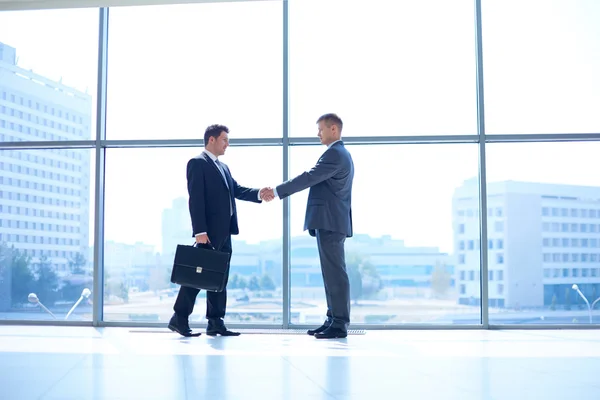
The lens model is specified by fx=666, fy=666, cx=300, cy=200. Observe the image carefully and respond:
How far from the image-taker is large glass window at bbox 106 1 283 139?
518 cm

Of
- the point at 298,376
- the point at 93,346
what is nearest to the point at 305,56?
the point at 93,346

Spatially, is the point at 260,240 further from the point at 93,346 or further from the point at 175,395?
the point at 175,395

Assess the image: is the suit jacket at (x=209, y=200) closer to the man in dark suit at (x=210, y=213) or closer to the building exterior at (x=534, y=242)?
the man in dark suit at (x=210, y=213)

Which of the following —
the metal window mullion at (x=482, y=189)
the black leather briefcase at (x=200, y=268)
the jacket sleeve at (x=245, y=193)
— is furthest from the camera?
the metal window mullion at (x=482, y=189)

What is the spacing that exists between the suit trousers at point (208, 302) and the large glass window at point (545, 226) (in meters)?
2.03

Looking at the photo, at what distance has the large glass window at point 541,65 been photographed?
16.6ft

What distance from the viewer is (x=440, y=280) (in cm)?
509

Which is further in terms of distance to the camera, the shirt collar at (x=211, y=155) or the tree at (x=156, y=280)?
the tree at (x=156, y=280)

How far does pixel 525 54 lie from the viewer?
512 centimetres

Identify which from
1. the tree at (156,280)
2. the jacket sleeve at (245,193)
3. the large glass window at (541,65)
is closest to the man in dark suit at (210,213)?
the jacket sleeve at (245,193)

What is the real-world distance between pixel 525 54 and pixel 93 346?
3748mm

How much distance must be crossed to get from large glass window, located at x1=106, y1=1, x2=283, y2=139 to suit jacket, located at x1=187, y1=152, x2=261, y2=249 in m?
0.68

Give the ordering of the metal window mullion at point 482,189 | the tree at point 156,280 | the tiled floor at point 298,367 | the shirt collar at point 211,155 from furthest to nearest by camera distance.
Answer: the tree at point 156,280 → the metal window mullion at point 482,189 → the shirt collar at point 211,155 → the tiled floor at point 298,367

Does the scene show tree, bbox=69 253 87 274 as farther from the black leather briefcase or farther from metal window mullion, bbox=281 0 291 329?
metal window mullion, bbox=281 0 291 329
